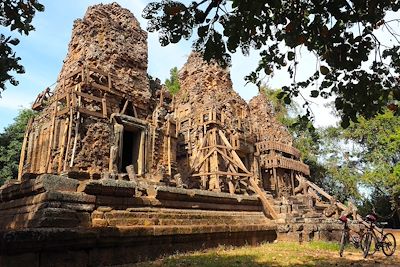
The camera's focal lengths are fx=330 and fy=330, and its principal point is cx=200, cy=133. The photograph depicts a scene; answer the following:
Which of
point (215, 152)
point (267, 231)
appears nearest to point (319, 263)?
point (267, 231)

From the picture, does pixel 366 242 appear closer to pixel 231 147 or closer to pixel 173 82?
pixel 231 147

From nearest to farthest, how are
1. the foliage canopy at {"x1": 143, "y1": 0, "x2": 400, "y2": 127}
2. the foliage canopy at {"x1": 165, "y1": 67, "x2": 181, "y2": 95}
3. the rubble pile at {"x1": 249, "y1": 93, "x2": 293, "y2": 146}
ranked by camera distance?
the foliage canopy at {"x1": 143, "y1": 0, "x2": 400, "y2": 127}, the rubble pile at {"x1": 249, "y1": 93, "x2": 293, "y2": 146}, the foliage canopy at {"x1": 165, "y1": 67, "x2": 181, "y2": 95}

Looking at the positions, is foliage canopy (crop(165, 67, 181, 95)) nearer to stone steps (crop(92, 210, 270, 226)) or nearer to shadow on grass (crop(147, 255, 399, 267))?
stone steps (crop(92, 210, 270, 226))

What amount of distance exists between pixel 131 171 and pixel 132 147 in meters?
4.46

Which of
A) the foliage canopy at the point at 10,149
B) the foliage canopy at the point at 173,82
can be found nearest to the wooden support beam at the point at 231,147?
the foliage canopy at the point at 10,149

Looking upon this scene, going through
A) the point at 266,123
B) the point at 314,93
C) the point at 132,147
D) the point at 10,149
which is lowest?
the point at 314,93

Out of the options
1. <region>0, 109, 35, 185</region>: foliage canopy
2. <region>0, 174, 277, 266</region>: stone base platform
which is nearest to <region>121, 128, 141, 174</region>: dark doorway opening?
<region>0, 174, 277, 266</region>: stone base platform

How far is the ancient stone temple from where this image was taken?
6.91 m

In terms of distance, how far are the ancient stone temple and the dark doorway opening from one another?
0.27 feet

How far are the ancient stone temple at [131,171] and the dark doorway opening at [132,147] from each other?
81 millimetres

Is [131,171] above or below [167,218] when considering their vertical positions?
above

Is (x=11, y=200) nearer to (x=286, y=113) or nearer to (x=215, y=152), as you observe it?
(x=215, y=152)

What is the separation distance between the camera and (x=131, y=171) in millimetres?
12570

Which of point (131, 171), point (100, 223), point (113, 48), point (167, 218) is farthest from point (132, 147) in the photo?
point (100, 223)
